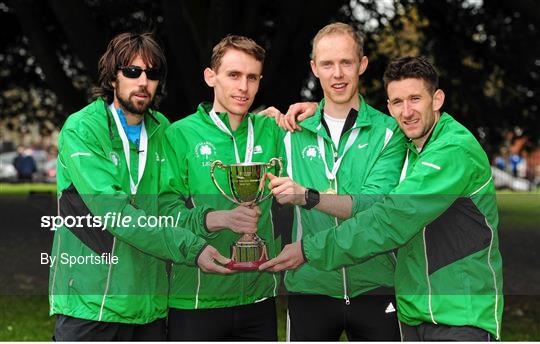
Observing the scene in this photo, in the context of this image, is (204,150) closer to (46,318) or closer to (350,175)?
(350,175)

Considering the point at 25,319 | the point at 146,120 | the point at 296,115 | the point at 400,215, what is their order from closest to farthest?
the point at 400,215
the point at 146,120
the point at 296,115
the point at 25,319

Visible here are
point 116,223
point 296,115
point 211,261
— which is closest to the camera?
point 116,223

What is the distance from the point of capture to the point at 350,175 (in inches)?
183

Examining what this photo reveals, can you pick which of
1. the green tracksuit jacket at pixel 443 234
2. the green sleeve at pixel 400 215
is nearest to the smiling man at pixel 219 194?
the green sleeve at pixel 400 215

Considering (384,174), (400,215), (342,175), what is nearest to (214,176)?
(342,175)

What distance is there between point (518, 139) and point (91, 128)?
1547 centimetres

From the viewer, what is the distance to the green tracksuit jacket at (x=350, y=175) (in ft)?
15.3

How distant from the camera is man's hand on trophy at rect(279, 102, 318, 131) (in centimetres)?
488

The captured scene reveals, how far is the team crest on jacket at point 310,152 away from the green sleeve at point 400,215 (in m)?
0.45

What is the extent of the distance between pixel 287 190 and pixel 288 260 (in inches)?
18.4

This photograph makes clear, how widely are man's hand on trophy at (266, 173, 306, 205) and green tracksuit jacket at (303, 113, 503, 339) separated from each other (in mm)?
314

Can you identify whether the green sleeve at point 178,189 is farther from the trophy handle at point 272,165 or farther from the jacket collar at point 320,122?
the jacket collar at point 320,122

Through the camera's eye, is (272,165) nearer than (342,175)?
Yes

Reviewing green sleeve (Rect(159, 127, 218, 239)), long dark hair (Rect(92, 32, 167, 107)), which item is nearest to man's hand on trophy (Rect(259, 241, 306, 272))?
green sleeve (Rect(159, 127, 218, 239))
